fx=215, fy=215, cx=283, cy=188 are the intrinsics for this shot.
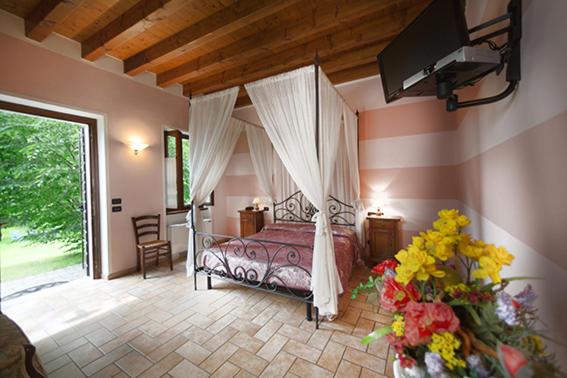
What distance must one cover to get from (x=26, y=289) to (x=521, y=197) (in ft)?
17.9

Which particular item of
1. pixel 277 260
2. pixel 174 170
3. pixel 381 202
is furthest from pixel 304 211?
pixel 174 170

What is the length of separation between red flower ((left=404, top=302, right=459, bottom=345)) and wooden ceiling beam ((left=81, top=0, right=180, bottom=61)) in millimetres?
3244

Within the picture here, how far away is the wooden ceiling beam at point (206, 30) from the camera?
2.27m

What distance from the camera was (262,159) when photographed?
452cm

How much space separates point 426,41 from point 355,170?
2.38 m

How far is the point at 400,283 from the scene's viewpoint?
75 centimetres

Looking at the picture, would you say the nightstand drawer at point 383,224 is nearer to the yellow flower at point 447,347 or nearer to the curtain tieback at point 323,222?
the curtain tieback at point 323,222

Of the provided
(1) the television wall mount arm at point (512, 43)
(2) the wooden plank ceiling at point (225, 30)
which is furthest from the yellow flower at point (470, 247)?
(2) the wooden plank ceiling at point (225, 30)

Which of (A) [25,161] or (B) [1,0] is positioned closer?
(B) [1,0]

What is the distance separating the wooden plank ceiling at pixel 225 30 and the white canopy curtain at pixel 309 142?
2.67 feet

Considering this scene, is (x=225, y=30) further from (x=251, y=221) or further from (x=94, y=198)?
(x=251, y=221)

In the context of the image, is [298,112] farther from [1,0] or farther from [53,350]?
[1,0]

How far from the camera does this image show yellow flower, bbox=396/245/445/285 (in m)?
0.70

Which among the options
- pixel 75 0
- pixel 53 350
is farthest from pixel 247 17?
pixel 53 350
